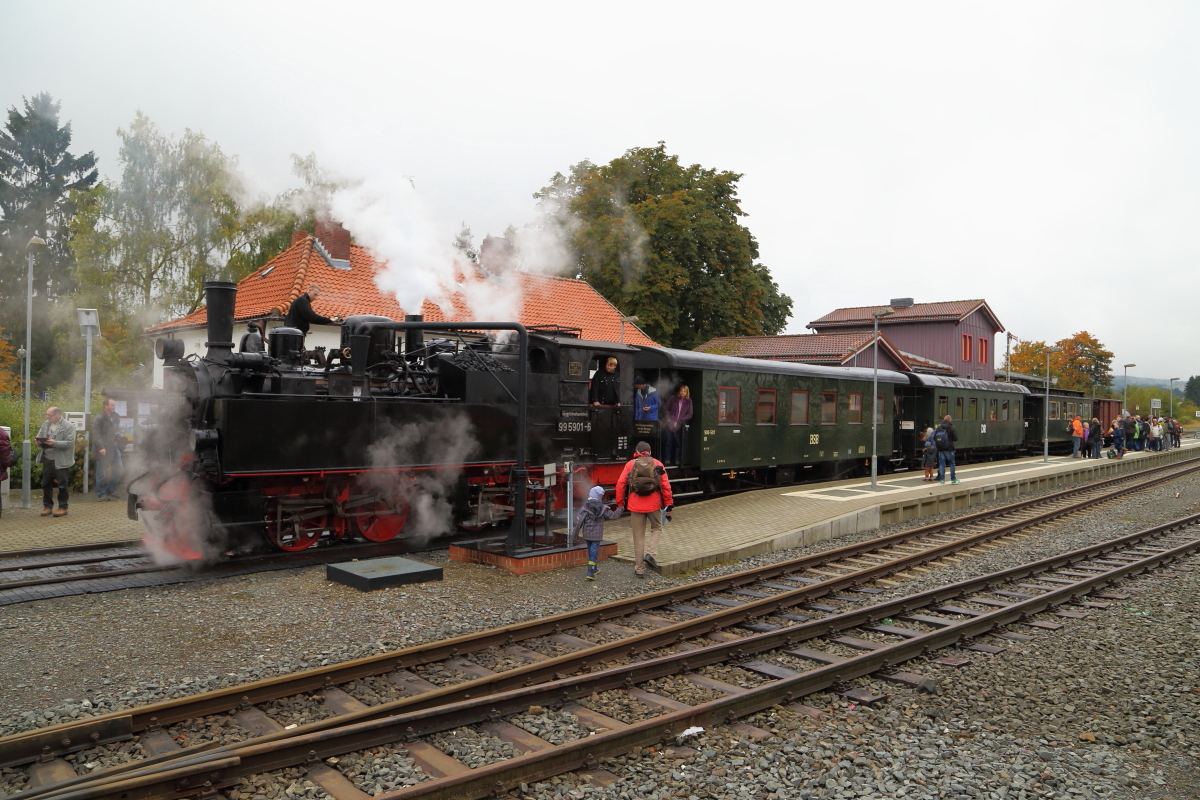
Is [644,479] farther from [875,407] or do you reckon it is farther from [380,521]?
[875,407]

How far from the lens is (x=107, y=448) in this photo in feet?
46.0

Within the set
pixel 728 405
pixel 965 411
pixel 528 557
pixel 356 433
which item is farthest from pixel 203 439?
pixel 965 411

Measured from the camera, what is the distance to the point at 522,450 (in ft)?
29.6

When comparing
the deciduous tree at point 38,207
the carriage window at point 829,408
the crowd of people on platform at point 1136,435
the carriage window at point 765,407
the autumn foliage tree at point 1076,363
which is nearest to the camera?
the carriage window at point 765,407

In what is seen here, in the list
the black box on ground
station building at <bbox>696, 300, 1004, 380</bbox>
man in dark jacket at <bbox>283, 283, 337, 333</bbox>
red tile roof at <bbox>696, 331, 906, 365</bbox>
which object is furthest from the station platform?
station building at <bbox>696, 300, 1004, 380</bbox>

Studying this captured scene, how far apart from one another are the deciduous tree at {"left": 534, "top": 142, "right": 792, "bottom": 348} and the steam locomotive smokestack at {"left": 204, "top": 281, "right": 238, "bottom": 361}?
22.4 metres

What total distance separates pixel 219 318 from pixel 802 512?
8621 millimetres

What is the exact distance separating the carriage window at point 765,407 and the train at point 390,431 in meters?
0.78

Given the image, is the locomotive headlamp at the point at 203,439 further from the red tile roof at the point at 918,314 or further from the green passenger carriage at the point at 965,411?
the red tile roof at the point at 918,314

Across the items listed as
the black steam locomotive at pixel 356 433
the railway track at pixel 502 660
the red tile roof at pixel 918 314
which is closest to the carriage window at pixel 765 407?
the black steam locomotive at pixel 356 433

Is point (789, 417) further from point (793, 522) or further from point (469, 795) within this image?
point (469, 795)

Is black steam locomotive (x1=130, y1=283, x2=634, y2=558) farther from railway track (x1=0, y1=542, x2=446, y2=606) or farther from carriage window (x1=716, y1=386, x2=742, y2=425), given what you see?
carriage window (x1=716, y1=386, x2=742, y2=425)

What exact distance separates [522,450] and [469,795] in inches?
212

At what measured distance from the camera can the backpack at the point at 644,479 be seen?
28.8ft
